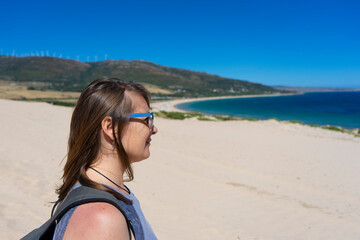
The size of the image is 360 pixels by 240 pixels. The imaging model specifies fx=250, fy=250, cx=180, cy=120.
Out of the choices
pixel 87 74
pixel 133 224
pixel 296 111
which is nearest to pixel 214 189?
pixel 133 224

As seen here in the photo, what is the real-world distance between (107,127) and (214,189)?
692 cm

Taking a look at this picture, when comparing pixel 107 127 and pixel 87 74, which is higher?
pixel 87 74

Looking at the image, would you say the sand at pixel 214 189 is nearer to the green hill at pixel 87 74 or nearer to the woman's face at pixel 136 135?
the woman's face at pixel 136 135

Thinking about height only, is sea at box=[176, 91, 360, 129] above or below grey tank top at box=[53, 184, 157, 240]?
below

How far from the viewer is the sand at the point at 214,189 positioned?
494 cm

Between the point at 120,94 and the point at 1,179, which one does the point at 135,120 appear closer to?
the point at 120,94

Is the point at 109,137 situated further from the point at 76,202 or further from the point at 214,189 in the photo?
the point at 214,189

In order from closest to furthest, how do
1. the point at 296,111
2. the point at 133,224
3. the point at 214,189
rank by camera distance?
the point at 133,224
the point at 214,189
the point at 296,111

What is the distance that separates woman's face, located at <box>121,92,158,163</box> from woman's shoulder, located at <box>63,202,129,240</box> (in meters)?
0.36

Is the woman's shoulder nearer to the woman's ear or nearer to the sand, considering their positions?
the woman's ear

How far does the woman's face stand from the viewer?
1191mm

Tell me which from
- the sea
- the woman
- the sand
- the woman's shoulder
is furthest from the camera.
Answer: the sea

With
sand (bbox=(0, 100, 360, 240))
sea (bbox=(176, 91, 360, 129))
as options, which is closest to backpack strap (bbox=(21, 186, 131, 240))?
sand (bbox=(0, 100, 360, 240))

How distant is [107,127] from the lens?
3.72 ft
